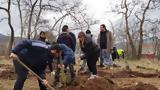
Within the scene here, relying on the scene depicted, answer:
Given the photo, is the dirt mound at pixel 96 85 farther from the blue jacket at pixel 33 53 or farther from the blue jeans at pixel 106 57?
the blue jeans at pixel 106 57

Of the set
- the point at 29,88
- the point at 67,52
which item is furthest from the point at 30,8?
the point at 67,52

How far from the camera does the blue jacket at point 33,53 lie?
10.2 metres

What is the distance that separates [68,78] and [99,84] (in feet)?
Answer: 4.03

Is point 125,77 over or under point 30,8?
under

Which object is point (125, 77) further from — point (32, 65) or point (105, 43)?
point (32, 65)

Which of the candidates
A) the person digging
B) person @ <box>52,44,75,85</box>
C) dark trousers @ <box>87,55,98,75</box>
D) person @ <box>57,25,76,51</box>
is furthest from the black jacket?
the person digging

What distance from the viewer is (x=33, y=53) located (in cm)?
1031

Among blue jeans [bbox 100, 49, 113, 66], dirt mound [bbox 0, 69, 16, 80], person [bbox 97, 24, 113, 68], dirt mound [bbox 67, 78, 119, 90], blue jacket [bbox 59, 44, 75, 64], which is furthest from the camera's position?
blue jeans [bbox 100, 49, 113, 66]

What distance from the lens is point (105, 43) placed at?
18.7 meters

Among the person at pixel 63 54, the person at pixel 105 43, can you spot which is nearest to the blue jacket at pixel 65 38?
the person at pixel 63 54

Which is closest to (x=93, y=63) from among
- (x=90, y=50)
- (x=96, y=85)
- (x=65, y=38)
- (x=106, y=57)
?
(x=90, y=50)

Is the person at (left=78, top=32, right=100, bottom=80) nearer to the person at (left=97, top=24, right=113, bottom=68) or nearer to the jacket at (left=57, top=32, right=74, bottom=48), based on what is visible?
the jacket at (left=57, top=32, right=74, bottom=48)

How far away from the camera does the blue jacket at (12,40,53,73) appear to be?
1021cm

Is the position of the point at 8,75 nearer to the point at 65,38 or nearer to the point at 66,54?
the point at 65,38
